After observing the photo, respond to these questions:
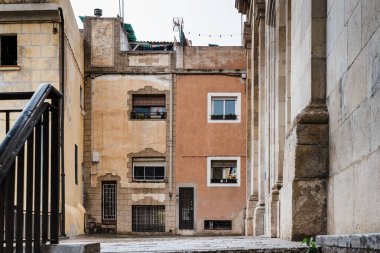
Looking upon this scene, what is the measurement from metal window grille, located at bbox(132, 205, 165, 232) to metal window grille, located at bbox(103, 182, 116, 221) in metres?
0.83

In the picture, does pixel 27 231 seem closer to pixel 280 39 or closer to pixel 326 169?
pixel 326 169

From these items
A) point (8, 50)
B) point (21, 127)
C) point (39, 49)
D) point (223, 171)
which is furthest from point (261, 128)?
point (21, 127)

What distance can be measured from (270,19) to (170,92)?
15.2 m

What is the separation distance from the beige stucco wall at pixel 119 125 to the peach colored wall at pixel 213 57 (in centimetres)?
128

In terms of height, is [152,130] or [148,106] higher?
[148,106]

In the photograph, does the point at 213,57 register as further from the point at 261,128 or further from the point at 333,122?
the point at 333,122

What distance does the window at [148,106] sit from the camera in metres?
30.0

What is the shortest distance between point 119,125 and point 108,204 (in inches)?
126

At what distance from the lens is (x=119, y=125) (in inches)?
1172

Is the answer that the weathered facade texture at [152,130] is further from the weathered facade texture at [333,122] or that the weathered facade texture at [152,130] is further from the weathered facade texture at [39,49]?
the weathered facade texture at [333,122]

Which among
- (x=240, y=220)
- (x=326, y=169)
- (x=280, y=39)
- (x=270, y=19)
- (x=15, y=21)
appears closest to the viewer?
(x=326, y=169)

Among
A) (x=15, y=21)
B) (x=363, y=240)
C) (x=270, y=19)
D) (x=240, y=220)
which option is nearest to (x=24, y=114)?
(x=363, y=240)

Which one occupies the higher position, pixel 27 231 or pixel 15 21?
pixel 15 21

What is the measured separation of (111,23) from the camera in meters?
29.8
